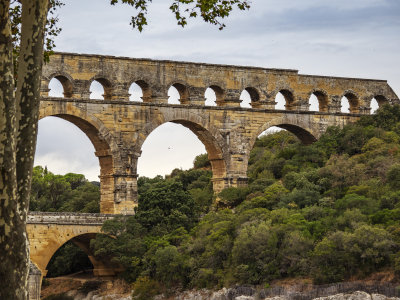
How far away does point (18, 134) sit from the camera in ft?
30.7

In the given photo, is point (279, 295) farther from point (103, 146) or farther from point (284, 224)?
point (103, 146)

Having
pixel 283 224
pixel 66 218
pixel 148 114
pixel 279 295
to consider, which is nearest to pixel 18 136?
pixel 279 295

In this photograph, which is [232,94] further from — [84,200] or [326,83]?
[84,200]

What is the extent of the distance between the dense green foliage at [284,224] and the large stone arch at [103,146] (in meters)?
1.54

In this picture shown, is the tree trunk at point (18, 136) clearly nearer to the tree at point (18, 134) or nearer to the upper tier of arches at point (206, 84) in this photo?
the tree at point (18, 134)

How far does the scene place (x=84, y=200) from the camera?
42.1 metres

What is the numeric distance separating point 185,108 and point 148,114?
5.84 ft

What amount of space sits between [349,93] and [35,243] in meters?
17.7

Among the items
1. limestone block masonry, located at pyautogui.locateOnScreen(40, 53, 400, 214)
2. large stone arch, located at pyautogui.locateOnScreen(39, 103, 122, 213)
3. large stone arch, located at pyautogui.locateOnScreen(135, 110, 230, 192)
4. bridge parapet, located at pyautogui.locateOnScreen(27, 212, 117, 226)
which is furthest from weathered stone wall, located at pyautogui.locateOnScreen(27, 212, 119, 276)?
large stone arch, located at pyautogui.locateOnScreen(135, 110, 230, 192)

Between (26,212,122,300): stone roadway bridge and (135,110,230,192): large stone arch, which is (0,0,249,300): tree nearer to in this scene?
(26,212,122,300): stone roadway bridge

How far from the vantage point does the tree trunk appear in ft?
29.0

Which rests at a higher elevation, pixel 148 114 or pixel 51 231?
pixel 148 114

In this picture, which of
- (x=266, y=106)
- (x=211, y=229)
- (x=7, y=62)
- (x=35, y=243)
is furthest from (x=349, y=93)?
(x=7, y=62)

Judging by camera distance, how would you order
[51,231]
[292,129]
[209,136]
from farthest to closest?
[292,129] → [209,136] → [51,231]
